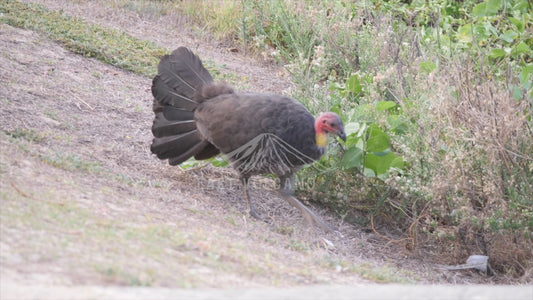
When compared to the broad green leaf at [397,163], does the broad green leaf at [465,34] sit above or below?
above

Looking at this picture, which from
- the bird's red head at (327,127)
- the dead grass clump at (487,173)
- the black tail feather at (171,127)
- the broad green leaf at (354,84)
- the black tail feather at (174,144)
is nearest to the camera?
the dead grass clump at (487,173)

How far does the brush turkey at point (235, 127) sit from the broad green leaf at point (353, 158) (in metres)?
A: 0.32

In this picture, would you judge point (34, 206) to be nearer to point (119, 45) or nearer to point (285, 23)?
point (119, 45)

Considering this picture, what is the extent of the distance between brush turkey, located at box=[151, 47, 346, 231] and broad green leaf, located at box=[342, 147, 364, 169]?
32 centimetres

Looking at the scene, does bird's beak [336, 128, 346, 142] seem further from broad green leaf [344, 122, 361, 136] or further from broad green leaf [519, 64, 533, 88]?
broad green leaf [519, 64, 533, 88]

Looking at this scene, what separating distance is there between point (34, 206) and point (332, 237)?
7.68 feet

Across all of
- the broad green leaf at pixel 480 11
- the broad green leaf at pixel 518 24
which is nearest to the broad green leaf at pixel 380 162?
the broad green leaf at pixel 480 11

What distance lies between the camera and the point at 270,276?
3.48 m

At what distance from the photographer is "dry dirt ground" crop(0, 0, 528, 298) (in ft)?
10.2

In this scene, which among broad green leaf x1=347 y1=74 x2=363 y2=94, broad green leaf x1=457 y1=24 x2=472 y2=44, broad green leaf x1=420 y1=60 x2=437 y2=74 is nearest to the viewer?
broad green leaf x1=420 y1=60 x2=437 y2=74

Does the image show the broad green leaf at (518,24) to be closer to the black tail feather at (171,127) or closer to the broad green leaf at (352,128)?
the broad green leaf at (352,128)

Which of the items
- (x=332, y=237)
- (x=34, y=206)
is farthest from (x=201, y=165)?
(x=34, y=206)

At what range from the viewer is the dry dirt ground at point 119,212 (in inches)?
122

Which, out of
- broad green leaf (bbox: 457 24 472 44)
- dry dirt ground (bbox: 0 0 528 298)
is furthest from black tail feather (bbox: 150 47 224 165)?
broad green leaf (bbox: 457 24 472 44)
